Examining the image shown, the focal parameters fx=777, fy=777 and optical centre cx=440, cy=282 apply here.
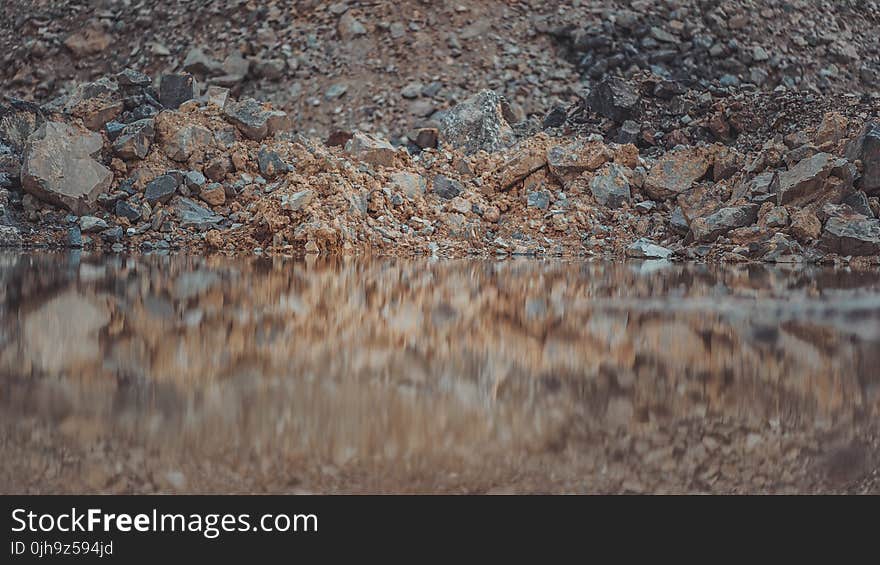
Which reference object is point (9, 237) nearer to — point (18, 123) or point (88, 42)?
point (18, 123)

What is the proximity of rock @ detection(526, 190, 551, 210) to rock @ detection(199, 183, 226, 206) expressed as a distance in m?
2.50

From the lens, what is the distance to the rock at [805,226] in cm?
550

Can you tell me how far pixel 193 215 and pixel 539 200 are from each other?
9.19 ft

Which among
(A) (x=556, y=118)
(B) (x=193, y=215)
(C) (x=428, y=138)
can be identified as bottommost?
(B) (x=193, y=215)

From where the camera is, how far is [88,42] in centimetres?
1092

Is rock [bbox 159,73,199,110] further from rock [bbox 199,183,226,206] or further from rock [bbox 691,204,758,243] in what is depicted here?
rock [bbox 691,204,758,243]

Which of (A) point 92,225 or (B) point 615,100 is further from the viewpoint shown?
(B) point 615,100

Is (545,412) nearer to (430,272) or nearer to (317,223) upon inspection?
(430,272)

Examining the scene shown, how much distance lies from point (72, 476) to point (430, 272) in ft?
10.6

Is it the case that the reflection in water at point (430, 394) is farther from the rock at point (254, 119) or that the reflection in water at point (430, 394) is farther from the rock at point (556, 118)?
the rock at point (556, 118)

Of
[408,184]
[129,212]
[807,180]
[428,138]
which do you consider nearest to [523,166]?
[408,184]

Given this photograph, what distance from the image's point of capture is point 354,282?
3.51 meters

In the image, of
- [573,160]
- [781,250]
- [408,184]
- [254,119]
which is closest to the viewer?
[781,250]

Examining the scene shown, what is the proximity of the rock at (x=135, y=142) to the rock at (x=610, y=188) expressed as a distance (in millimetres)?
3784
